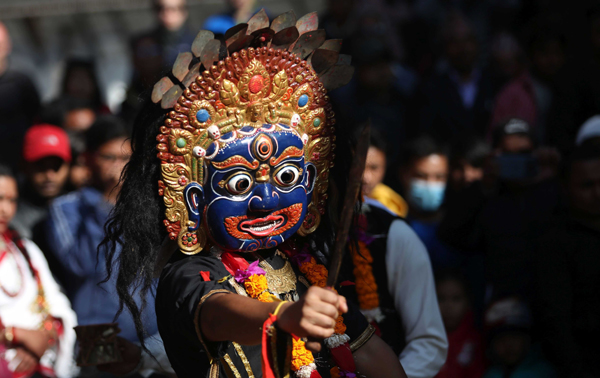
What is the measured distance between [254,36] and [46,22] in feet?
22.7

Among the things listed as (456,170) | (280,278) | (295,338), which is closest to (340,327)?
(295,338)

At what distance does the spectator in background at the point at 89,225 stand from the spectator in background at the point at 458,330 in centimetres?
199

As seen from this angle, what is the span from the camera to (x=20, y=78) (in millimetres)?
5844

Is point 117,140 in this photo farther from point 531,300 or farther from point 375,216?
point 531,300

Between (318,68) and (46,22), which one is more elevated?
(46,22)

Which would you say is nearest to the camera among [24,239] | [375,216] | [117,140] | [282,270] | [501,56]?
[282,270]

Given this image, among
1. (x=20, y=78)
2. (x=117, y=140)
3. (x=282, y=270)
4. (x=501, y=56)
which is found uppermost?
(x=501, y=56)

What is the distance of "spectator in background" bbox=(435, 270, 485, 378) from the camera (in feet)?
13.3

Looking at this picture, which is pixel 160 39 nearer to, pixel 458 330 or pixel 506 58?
pixel 506 58

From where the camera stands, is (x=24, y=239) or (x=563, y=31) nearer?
(x=24, y=239)

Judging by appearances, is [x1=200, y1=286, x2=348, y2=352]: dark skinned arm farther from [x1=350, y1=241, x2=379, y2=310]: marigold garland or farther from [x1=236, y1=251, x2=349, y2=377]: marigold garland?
[x1=350, y1=241, x2=379, y2=310]: marigold garland

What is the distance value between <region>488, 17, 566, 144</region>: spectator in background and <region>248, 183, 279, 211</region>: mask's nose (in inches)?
137

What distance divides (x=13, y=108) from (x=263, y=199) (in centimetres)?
422

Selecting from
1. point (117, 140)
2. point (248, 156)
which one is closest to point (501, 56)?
point (117, 140)
